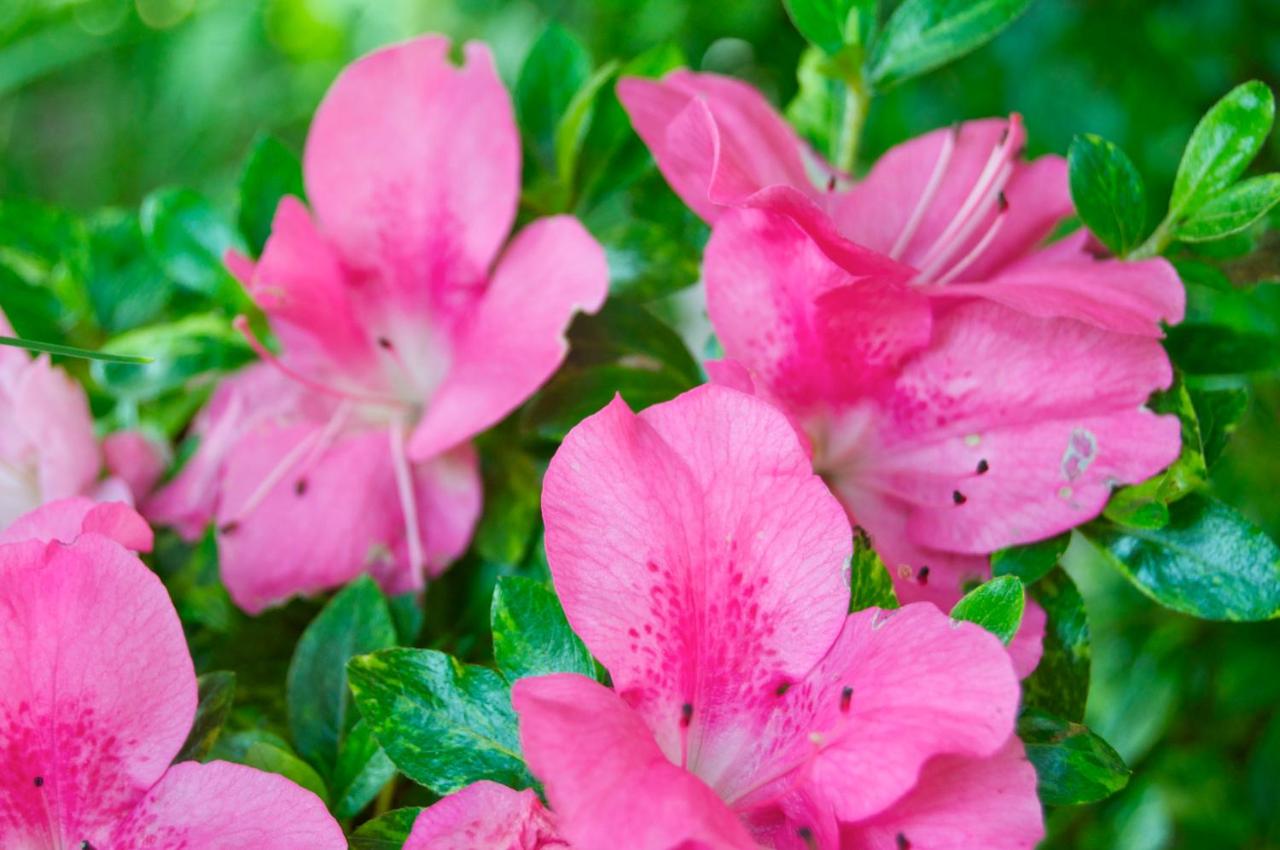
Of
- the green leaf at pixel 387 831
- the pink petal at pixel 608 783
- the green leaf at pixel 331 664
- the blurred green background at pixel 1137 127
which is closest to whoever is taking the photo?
the pink petal at pixel 608 783

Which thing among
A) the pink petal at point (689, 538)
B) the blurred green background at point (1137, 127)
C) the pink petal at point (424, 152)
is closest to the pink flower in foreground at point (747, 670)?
the pink petal at point (689, 538)

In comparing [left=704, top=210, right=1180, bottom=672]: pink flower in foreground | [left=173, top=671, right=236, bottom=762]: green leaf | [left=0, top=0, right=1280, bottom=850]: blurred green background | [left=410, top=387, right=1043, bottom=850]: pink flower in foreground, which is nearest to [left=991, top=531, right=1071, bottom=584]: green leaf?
[left=704, top=210, right=1180, bottom=672]: pink flower in foreground

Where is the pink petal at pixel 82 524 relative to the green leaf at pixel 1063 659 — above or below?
above

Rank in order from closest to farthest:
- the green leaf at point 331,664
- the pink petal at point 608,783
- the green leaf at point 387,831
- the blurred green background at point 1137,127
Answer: the pink petal at point 608,783, the green leaf at point 387,831, the green leaf at point 331,664, the blurred green background at point 1137,127

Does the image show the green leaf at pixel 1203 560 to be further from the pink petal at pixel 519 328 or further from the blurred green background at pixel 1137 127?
the blurred green background at pixel 1137 127

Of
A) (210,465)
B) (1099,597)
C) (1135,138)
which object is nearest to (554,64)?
(210,465)

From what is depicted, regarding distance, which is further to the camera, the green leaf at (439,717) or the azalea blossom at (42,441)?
the azalea blossom at (42,441)
